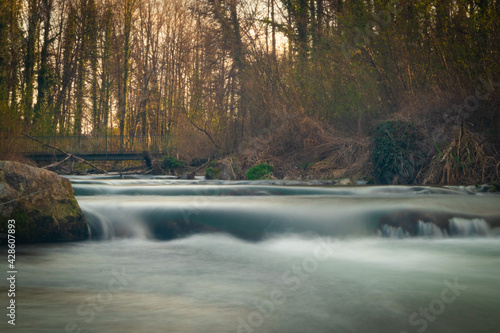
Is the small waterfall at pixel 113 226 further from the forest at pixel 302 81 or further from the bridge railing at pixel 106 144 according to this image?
the bridge railing at pixel 106 144

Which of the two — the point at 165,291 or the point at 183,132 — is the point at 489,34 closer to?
the point at 165,291

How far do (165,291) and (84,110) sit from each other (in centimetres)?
2752

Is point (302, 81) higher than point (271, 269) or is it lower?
higher

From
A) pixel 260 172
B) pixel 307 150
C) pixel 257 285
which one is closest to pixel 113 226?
pixel 257 285

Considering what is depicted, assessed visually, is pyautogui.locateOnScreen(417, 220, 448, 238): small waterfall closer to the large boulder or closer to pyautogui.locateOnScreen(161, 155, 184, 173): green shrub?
the large boulder

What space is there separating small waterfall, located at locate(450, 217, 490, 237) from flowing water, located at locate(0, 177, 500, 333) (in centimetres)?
1

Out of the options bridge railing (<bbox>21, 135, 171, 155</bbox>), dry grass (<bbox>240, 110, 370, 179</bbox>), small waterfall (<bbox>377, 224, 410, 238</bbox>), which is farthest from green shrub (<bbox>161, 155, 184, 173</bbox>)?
small waterfall (<bbox>377, 224, 410, 238</bbox>)

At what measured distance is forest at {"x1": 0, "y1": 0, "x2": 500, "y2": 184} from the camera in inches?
421

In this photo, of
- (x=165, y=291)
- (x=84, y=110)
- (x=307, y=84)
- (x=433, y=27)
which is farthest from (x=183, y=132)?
(x=165, y=291)

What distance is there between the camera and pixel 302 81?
1569 cm

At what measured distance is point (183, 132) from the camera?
59.5ft

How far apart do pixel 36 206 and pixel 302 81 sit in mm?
12079

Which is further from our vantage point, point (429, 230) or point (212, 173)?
point (212, 173)

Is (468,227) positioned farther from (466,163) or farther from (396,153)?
(396,153)
